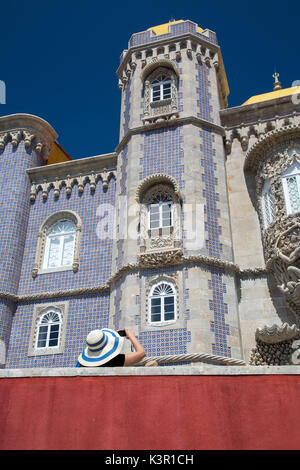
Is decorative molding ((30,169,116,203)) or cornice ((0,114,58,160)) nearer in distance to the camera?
decorative molding ((30,169,116,203))

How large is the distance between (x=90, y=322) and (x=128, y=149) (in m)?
5.93

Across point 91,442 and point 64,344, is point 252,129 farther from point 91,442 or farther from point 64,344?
point 91,442

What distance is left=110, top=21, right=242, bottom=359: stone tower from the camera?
12656 mm

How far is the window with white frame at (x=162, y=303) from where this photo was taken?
12.9 meters

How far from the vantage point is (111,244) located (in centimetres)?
1556

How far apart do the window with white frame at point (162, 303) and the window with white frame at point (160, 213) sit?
2.03 m

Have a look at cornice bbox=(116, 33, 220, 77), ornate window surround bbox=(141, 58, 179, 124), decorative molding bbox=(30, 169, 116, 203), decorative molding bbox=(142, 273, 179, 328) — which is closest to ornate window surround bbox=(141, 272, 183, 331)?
decorative molding bbox=(142, 273, 179, 328)

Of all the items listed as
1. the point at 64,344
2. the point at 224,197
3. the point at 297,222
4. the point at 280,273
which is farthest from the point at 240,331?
the point at 64,344

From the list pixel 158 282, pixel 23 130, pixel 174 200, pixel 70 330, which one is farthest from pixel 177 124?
pixel 70 330

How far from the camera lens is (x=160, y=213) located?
1477 centimetres

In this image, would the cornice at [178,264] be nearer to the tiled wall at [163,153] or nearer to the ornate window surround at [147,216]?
the ornate window surround at [147,216]

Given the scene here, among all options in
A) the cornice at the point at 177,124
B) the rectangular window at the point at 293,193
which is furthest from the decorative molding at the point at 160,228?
the rectangular window at the point at 293,193

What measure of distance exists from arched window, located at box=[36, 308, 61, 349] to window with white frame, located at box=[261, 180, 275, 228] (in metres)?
6.99

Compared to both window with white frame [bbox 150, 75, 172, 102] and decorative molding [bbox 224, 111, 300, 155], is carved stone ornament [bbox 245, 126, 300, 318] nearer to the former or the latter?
decorative molding [bbox 224, 111, 300, 155]
